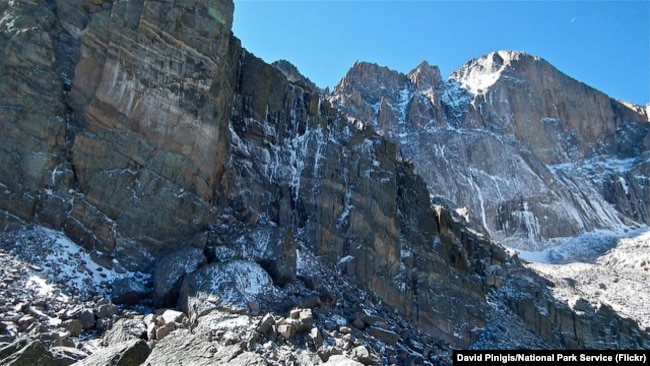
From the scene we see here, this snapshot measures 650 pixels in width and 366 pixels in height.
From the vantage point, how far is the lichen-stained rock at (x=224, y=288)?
2412 centimetres

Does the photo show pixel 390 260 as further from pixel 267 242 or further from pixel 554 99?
pixel 554 99

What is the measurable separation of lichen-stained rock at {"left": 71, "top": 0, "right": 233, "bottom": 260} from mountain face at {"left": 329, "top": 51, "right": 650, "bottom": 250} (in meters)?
55.5

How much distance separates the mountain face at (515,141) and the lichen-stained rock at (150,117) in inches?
2187

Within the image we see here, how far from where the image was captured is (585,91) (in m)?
121

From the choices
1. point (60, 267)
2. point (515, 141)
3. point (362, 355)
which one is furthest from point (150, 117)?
point (515, 141)

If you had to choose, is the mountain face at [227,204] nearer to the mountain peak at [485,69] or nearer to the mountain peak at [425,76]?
the mountain peak at [425,76]

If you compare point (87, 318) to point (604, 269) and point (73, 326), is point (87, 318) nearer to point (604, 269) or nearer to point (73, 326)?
point (73, 326)

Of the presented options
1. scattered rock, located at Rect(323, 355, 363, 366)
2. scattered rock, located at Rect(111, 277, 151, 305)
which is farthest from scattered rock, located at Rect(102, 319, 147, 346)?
scattered rock, located at Rect(323, 355, 363, 366)

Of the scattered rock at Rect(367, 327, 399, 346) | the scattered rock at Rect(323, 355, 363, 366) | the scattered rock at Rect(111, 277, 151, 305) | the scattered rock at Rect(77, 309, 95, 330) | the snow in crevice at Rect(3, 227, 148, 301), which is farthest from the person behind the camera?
the scattered rock at Rect(367, 327, 399, 346)

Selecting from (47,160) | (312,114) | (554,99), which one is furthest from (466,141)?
(47,160)

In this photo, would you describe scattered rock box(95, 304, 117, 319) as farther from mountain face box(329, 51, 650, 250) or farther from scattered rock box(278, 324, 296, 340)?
mountain face box(329, 51, 650, 250)

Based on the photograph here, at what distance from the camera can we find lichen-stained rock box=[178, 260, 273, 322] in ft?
79.2

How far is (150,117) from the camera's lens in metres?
31.4

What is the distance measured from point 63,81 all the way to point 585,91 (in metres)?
111
